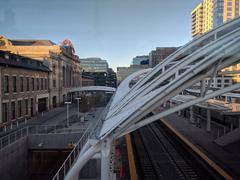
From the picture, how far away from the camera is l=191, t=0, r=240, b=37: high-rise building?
96.3 metres

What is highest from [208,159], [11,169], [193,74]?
[193,74]

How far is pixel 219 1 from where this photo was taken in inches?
3794

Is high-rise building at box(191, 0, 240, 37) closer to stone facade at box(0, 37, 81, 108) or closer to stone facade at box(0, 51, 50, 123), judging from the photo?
stone facade at box(0, 37, 81, 108)

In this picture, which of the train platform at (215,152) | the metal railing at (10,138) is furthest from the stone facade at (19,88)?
the train platform at (215,152)

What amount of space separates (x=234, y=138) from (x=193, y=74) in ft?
46.1

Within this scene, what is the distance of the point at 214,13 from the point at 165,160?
337 ft

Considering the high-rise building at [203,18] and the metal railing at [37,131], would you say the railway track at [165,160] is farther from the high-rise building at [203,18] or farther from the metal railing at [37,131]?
the high-rise building at [203,18]

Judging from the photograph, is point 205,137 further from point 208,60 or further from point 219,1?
point 219,1

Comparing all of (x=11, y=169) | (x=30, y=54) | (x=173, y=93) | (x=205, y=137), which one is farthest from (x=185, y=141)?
(x=30, y=54)

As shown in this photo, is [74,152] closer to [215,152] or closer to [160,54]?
[215,152]

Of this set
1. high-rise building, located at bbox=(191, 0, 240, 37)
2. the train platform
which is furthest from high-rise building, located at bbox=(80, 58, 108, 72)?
the train platform

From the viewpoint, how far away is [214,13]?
3937 inches

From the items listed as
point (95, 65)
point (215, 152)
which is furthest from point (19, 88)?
point (95, 65)

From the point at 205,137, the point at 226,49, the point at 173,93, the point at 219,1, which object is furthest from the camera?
the point at 219,1
